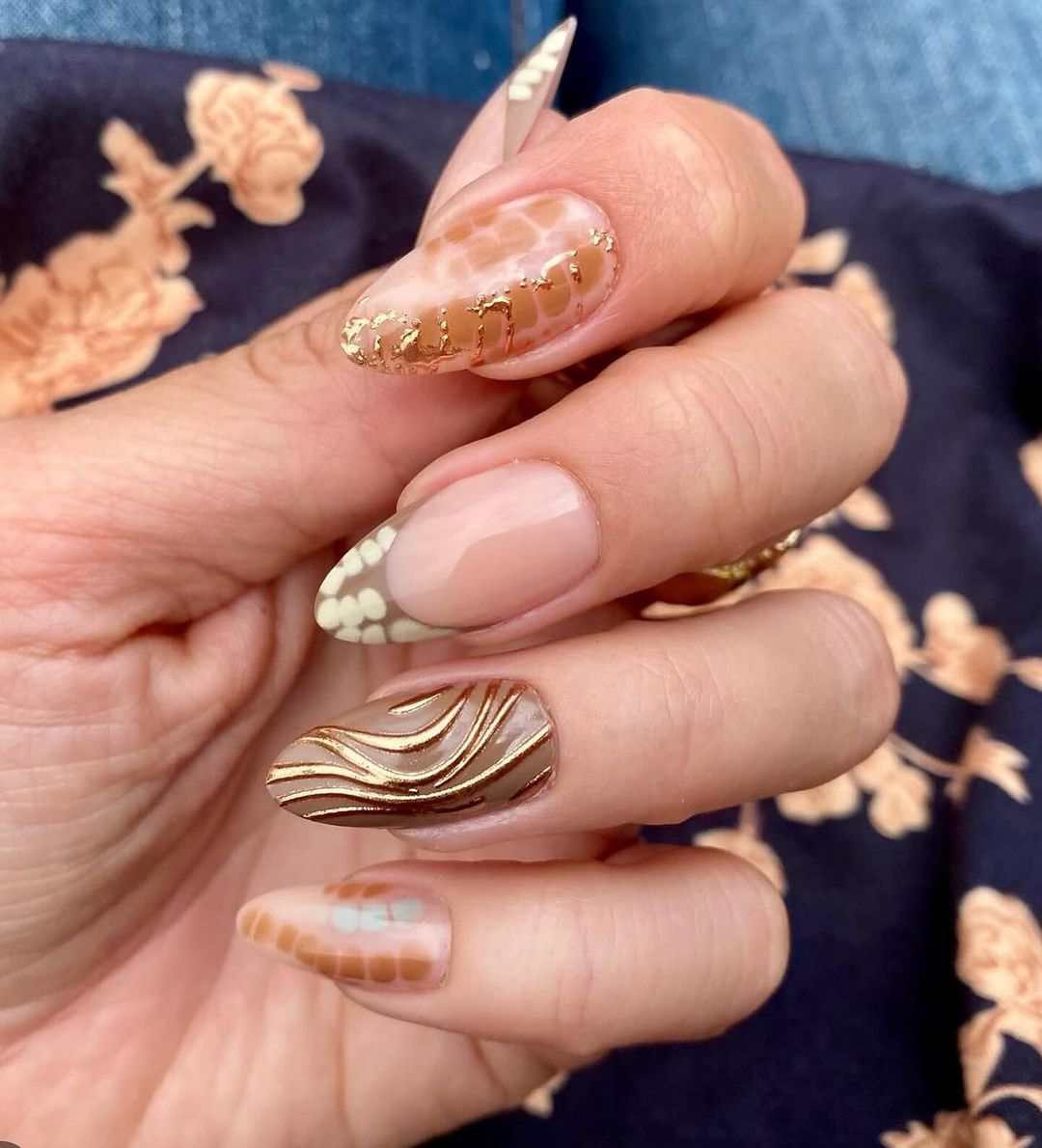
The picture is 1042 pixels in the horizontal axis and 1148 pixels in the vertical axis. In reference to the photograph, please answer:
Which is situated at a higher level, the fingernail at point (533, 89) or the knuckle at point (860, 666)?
the fingernail at point (533, 89)

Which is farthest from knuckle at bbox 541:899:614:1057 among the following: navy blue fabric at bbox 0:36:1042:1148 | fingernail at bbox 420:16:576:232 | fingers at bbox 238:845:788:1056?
fingernail at bbox 420:16:576:232

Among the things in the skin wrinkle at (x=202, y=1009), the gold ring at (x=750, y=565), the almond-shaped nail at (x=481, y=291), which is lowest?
the skin wrinkle at (x=202, y=1009)

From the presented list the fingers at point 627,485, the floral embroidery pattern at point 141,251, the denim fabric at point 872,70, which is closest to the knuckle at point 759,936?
the fingers at point 627,485

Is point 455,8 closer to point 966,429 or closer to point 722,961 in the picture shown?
point 966,429

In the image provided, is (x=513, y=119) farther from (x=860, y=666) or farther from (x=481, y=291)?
(x=860, y=666)

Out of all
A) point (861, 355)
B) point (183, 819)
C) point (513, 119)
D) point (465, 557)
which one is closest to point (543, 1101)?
point (183, 819)

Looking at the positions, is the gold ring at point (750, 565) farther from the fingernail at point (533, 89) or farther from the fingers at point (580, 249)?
the fingernail at point (533, 89)

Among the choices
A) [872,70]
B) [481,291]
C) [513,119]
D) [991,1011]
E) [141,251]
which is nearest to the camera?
[481,291]

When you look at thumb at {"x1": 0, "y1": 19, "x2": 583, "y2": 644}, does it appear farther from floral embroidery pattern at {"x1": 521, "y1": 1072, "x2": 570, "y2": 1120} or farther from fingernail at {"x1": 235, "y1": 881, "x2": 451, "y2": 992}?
floral embroidery pattern at {"x1": 521, "y1": 1072, "x2": 570, "y2": 1120}

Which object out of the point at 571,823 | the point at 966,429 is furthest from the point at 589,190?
the point at 966,429
